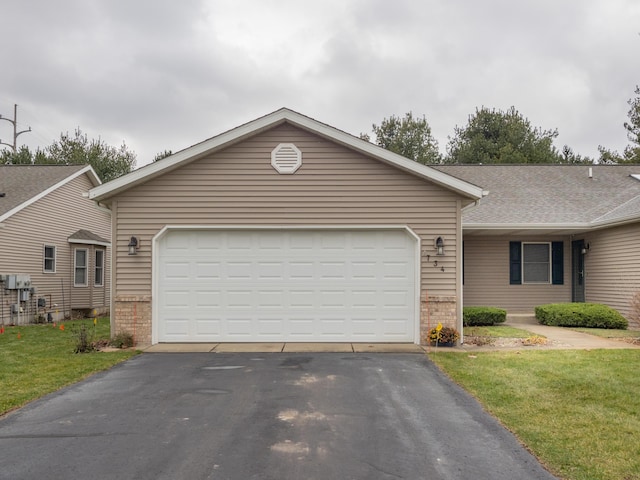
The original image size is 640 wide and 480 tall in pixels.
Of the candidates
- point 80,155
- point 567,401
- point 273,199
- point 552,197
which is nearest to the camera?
point 567,401

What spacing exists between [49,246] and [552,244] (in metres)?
16.4

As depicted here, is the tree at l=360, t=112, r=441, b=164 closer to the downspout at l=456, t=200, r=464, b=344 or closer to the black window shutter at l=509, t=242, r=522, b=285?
the black window shutter at l=509, t=242, r=522, b=285

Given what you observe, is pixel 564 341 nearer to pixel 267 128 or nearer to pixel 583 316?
pixel 583 316

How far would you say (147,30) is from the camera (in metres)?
15.2

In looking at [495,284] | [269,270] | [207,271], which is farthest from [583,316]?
[207,271]

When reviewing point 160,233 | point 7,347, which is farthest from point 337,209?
point 7,347

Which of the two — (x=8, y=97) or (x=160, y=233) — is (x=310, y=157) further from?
(x=8, y=97)

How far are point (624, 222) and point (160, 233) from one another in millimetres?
11012

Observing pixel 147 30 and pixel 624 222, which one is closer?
pixel 624 222

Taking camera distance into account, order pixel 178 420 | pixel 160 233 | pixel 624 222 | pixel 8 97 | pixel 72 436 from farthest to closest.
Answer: pixel 8 97
pixel 624 222
pixel 160 233
pixel 178 420
pixel 72 436

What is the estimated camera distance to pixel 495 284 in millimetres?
15586

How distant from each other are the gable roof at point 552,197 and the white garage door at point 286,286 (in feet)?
14.8

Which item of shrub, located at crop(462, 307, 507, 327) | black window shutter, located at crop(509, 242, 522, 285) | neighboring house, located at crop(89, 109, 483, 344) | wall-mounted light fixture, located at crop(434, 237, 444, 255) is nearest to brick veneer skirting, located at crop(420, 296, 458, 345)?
neighboring house, located at crop(89, 109, 483, 344)

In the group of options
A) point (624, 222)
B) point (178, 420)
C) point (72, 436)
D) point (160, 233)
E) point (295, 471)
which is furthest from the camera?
point (624, 222)
